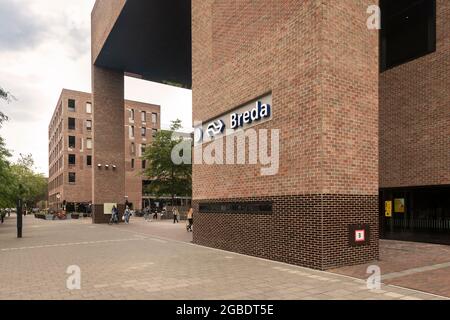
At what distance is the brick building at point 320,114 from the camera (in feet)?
32.9

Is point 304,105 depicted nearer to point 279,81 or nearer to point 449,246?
point 279,81

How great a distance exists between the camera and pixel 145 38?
2634cm

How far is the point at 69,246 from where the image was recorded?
15094 millimetres

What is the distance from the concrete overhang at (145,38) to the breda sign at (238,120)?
369 inches

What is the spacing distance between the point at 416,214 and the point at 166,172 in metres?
32.2

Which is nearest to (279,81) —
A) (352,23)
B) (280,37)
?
(280,37)

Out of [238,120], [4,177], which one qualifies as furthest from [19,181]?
[238,120]

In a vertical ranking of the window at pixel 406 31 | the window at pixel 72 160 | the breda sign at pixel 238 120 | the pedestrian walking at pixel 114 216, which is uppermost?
the window at pixel 406 31

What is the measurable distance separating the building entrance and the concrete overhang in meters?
14.5

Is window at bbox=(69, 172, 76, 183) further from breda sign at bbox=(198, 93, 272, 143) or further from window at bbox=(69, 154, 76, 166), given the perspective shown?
breda sign at bbox=(198, 93, 272, 143)

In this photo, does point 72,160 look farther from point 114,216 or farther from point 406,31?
point 406,31
